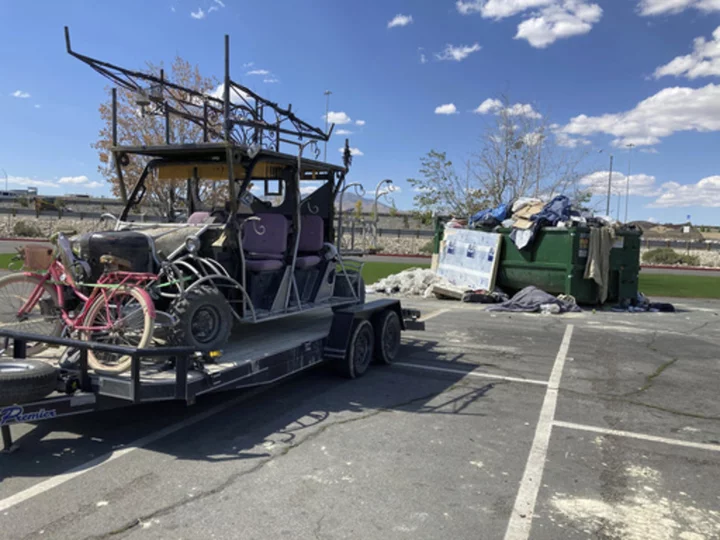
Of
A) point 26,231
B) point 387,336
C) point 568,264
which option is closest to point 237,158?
point 387,336

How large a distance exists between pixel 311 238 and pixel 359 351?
152 centimetres

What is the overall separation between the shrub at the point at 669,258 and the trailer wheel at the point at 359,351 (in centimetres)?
3780

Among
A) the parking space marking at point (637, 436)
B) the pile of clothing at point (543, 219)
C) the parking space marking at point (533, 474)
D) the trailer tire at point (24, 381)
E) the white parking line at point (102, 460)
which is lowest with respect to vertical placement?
the parking space marking at point (637, 436)

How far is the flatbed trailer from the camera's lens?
4176 millimetres

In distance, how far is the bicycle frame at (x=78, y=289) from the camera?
472 cm

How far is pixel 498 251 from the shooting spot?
15.6 m

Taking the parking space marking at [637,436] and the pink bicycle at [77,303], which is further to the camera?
the parking space marking at [637,436]

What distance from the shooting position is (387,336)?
7.80 m

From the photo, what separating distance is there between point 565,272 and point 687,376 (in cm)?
672

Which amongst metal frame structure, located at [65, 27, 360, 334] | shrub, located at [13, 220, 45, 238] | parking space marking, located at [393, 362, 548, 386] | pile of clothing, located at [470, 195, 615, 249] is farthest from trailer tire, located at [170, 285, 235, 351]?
shrub, located at [13, 220, 45, 238]

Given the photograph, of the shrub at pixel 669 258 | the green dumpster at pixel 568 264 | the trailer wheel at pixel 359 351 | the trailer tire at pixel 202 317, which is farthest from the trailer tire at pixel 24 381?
the shrub at pixel 669 258

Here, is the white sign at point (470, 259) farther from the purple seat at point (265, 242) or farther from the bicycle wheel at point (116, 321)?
the bicycle wheel at point (116, 321)

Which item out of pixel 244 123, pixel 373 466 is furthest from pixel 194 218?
pixel 373 466

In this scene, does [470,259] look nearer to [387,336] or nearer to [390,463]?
[387,336]
